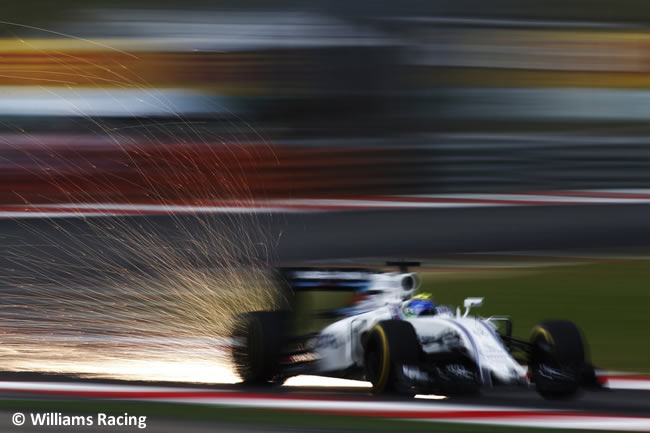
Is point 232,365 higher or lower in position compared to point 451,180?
lower

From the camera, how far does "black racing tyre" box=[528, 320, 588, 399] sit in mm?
5121

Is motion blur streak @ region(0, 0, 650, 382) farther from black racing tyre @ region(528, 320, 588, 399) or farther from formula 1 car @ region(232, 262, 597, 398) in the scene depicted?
black racing tyre @ region(528, 320, 588, 399)

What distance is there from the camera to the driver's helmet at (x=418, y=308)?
5367 mm

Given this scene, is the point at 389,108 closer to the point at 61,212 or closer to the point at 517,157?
the point at 517,157

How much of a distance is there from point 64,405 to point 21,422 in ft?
1.12

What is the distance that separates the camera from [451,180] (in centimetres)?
879

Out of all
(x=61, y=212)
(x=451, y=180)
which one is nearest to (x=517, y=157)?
(x=451, y=180)

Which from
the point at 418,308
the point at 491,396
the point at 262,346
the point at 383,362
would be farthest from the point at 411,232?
the point at 383,362

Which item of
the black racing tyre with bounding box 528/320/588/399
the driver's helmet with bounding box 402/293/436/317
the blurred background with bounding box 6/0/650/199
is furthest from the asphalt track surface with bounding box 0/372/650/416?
the blurred background with bounding box 6/0/650/199

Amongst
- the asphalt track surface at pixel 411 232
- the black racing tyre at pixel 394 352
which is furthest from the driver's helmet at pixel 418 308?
the asphalt track surface at pixel 411 232

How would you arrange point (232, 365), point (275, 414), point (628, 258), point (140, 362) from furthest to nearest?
1. point (628, 258)
2. point (140, 362)
3. point (232, 365)
4. point (275, 414)

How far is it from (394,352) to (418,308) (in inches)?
19.6

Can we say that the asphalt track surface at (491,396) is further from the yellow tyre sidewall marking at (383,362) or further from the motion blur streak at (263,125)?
the motion blur streak at (263,125)

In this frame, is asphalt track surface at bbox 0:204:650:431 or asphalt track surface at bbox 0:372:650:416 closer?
asphalt track surface at bbox 0:372:650:416
